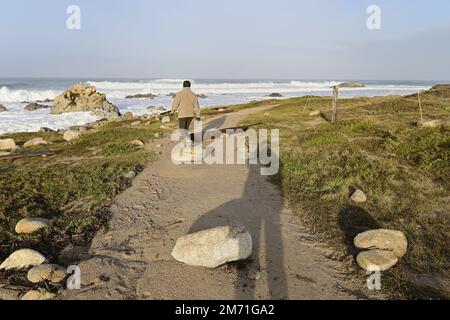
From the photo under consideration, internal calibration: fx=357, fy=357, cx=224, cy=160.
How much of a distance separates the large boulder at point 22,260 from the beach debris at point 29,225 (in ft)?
4.49

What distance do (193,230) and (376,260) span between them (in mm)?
3243

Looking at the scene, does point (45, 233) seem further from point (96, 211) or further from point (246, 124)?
point (246, 124)

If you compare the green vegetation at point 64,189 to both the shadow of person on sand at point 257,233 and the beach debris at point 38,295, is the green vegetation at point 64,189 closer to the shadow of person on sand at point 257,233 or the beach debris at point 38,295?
the beach debris at point 38,295

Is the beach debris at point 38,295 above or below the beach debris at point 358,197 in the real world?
below

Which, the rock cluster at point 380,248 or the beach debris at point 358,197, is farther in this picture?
the beach debris at point 358,197

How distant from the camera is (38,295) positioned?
4680 mm

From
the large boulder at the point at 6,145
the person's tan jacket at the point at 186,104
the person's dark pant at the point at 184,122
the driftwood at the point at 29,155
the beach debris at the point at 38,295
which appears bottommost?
the beach debris at the point at 38,295

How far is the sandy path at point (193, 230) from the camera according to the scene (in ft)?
16.3

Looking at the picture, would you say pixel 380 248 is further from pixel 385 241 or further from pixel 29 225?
pixel 29 225

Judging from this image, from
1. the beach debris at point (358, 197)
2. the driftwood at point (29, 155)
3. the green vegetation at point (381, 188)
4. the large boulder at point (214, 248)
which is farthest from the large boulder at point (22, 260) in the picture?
the driftwood at point (29, 155)

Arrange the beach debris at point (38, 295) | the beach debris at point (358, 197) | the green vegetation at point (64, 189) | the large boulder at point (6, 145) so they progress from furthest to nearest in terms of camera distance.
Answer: the large boulder at point (6, 145) < the beach debris at point (358, 197) < the green vegetation at point (64, 189) < the beach debris at point (38, 295)

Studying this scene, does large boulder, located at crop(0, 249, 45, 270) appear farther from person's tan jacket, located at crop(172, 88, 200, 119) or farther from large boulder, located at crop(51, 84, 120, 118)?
large boulder, located at crop(51, 84, 120, 118)

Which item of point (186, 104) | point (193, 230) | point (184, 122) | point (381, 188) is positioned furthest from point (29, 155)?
point (381, 188)

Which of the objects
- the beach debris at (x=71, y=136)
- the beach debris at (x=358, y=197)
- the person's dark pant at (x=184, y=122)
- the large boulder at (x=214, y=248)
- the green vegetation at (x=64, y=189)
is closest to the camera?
the large boulder at (x=214, y=248)
